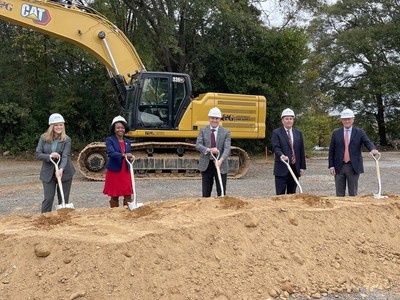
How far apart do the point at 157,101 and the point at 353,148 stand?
607cm

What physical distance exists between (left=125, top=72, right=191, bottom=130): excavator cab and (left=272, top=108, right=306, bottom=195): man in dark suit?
5.47 meters

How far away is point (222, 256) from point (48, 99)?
16.8 meters

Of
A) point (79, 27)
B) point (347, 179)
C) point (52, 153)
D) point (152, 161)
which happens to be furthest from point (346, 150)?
point (79, 27)

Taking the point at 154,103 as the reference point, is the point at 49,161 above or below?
below

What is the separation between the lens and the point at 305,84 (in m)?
22.4

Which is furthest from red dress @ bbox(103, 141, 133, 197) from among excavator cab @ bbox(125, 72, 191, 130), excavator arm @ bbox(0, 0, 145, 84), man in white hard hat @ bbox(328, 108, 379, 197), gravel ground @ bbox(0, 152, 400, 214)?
excavator arm @ bbox(0, 0, 145, 84)

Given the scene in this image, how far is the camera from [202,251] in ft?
13.8

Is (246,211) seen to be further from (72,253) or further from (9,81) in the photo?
(9,81)

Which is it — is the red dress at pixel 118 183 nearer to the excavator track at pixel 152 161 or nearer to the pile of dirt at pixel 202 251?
the pile of dirt at pixel 202 251

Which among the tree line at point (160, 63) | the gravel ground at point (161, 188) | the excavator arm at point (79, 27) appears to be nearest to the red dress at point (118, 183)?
the gravel ground at point (161, 188)

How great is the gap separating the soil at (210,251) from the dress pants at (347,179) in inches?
26.6

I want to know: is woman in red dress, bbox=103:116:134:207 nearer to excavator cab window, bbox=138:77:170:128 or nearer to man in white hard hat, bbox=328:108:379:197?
man in white hard hat, bbox=328:108:379:197

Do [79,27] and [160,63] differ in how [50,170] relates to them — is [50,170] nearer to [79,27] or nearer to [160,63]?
[79,27]

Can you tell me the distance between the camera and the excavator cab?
1125cm
